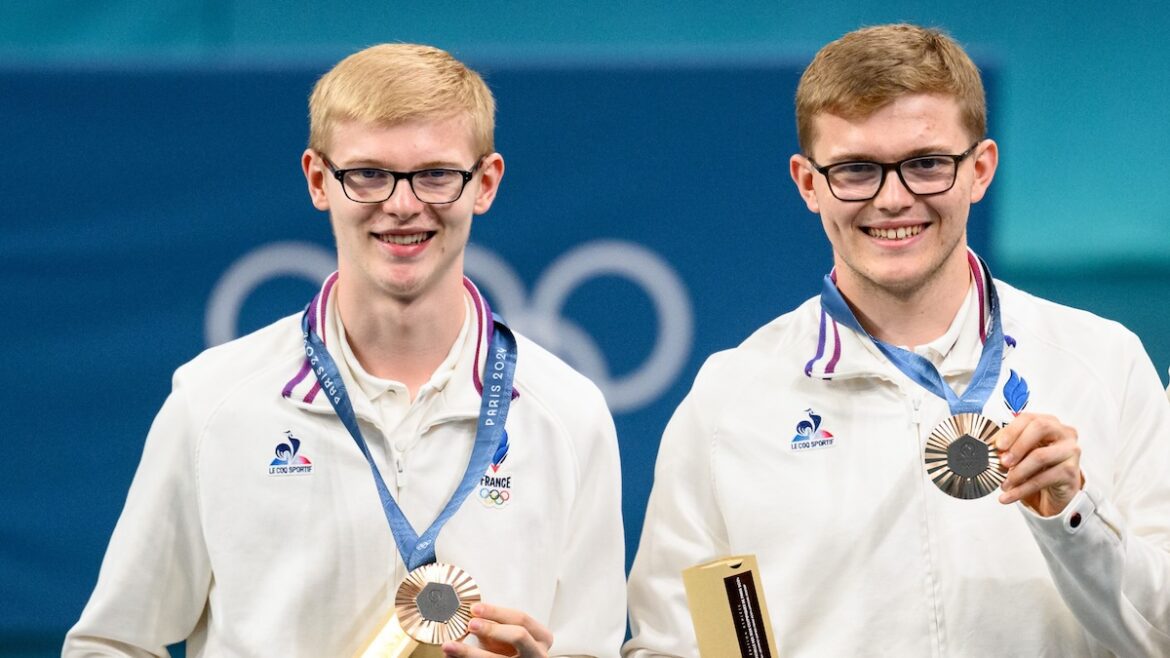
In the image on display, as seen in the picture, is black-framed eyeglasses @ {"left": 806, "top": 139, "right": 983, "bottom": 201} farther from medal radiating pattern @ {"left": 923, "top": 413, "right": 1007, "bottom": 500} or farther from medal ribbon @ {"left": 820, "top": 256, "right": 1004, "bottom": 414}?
medal radiating pattern @ {"left": 923, "top": 413, "right": 1007, "bottom": 500}

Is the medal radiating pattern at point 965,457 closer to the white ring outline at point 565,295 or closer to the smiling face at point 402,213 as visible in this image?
the smiling face at point 402,213

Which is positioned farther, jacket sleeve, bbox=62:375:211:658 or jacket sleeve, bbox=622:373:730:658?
jacket sleeve, bbox=622:373:730:658

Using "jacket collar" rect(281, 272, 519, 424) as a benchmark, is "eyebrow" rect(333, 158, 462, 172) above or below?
above

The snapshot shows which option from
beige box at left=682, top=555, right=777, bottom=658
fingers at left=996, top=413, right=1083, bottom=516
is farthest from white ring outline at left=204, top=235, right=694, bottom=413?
fingers at left=996, top=413, right=1083, bottom=516

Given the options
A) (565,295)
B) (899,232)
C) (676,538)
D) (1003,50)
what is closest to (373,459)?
(676,538)

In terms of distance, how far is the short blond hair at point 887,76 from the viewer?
314 centimetres

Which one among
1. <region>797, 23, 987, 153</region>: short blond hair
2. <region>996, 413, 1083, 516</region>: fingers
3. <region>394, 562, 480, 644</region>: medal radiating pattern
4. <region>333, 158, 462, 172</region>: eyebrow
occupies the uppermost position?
<region>797, 23, 987, 153</region>: short blond hair

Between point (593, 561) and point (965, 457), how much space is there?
800 millimetres

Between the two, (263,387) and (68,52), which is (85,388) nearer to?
(68,52)

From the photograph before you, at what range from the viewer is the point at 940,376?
3.19 m

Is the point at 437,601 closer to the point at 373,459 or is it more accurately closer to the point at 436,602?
the point at 436,602

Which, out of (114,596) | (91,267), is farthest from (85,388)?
(114,596)

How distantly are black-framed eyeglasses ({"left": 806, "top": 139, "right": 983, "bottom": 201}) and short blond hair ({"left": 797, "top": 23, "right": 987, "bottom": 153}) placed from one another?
10 centimetres

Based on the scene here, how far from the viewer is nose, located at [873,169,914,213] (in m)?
3.11
